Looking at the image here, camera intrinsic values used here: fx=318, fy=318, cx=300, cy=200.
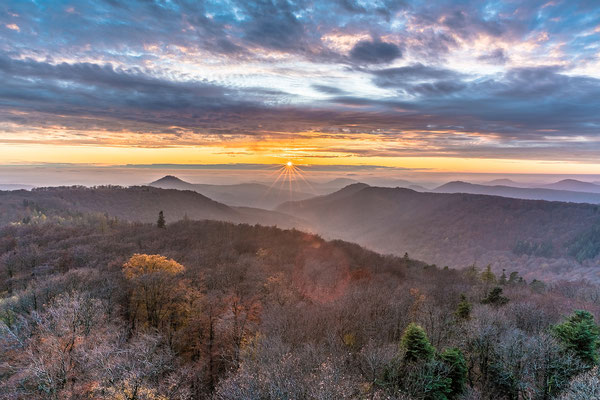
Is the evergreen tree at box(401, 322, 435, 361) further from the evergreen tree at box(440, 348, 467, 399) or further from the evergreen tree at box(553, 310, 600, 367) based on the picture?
the evergreen tree at box(553, 310, 600, 367)

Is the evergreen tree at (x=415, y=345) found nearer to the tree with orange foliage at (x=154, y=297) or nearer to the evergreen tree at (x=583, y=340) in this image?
the evergreen tree at (x=583, y=340)

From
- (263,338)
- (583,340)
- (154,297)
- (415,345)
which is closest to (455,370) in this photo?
(415,345)

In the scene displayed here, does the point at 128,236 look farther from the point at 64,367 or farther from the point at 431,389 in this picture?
the point at 431,389

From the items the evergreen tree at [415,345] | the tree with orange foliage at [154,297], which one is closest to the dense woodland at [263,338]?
the evergreen tree at [415,345]

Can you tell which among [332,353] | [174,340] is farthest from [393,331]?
[174,340]

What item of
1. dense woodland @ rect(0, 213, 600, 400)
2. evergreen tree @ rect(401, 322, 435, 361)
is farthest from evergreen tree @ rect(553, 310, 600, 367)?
Answer: evergreen tree @ rect(401, 322, 435, 361)

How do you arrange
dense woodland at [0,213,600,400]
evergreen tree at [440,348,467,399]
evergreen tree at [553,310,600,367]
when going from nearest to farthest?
dense woodland at [0,213,600,400] → evergreen tree at [440,348,467,399] → evergreen tree at [553,310,600,367]

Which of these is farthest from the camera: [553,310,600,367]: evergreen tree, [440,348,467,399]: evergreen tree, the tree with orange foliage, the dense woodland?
the tree with orange foliage
